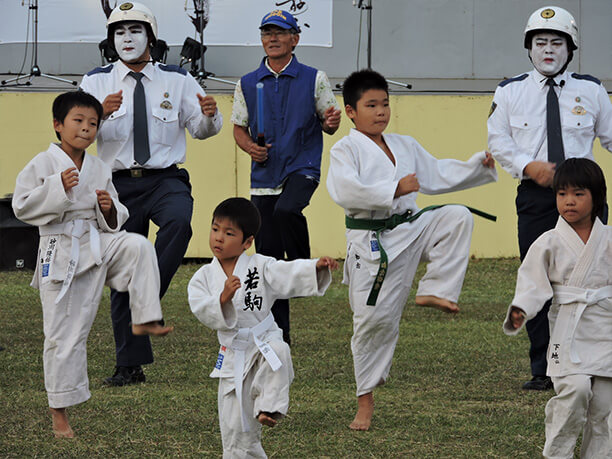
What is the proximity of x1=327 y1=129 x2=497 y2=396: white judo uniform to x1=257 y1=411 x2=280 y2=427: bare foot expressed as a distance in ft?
3.30

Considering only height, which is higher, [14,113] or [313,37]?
[313,37]

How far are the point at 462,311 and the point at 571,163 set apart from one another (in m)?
4.40

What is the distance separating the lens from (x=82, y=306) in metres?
4.38

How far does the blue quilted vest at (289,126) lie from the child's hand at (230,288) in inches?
107

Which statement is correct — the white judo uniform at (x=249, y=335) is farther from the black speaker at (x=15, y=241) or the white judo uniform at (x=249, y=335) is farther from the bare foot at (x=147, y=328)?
the black speaker at (x=15, y=241)

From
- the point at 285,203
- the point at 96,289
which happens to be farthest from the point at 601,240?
the point at 285,203

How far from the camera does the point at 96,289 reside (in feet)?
14.5

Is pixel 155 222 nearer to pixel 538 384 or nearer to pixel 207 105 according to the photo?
pixel 207 105

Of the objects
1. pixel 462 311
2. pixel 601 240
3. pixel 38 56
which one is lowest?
pixel 462 311

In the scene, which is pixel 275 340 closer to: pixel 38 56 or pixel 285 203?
pixel 285 203

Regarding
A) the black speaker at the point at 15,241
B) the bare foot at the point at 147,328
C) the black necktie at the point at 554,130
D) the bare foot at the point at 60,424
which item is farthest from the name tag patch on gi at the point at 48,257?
the black speaker at the point at 15,241

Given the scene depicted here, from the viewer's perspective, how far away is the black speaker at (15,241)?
32.5ft

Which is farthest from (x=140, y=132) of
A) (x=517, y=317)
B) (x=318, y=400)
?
→ (x=517, y=317)

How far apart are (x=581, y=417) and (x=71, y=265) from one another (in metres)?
2.16
